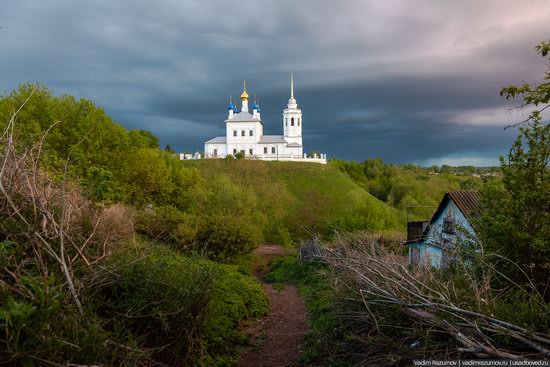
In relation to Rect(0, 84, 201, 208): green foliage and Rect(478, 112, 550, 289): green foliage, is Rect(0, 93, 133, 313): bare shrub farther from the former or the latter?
Rect(0, 84, 201, 208): green foliage

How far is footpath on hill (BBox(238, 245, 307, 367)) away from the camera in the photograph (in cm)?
984

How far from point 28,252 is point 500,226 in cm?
825

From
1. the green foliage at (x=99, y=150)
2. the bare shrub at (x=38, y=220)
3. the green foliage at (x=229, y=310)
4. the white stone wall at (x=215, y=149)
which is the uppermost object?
the white stone wall at (x=215, y=149)

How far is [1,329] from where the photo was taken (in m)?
4.36

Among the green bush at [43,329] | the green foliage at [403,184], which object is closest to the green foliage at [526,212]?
the green bush at [43,329]

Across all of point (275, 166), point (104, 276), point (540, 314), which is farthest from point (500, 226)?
point (275, 166)

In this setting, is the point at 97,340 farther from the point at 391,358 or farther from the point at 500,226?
the point at 500,226

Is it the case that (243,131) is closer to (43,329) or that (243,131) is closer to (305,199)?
(305,199)

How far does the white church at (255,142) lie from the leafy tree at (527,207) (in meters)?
66.2

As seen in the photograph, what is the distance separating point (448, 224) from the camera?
20281mm

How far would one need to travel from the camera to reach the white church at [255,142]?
75.9 metres

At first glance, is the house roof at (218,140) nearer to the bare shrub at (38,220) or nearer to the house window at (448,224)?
the house window at (448,224)

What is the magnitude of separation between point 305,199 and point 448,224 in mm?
34345

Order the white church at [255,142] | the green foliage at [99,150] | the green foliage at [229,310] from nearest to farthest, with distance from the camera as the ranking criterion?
the green foliage at [229,310], the green foliage at [99,150], the white church at [255,142]
